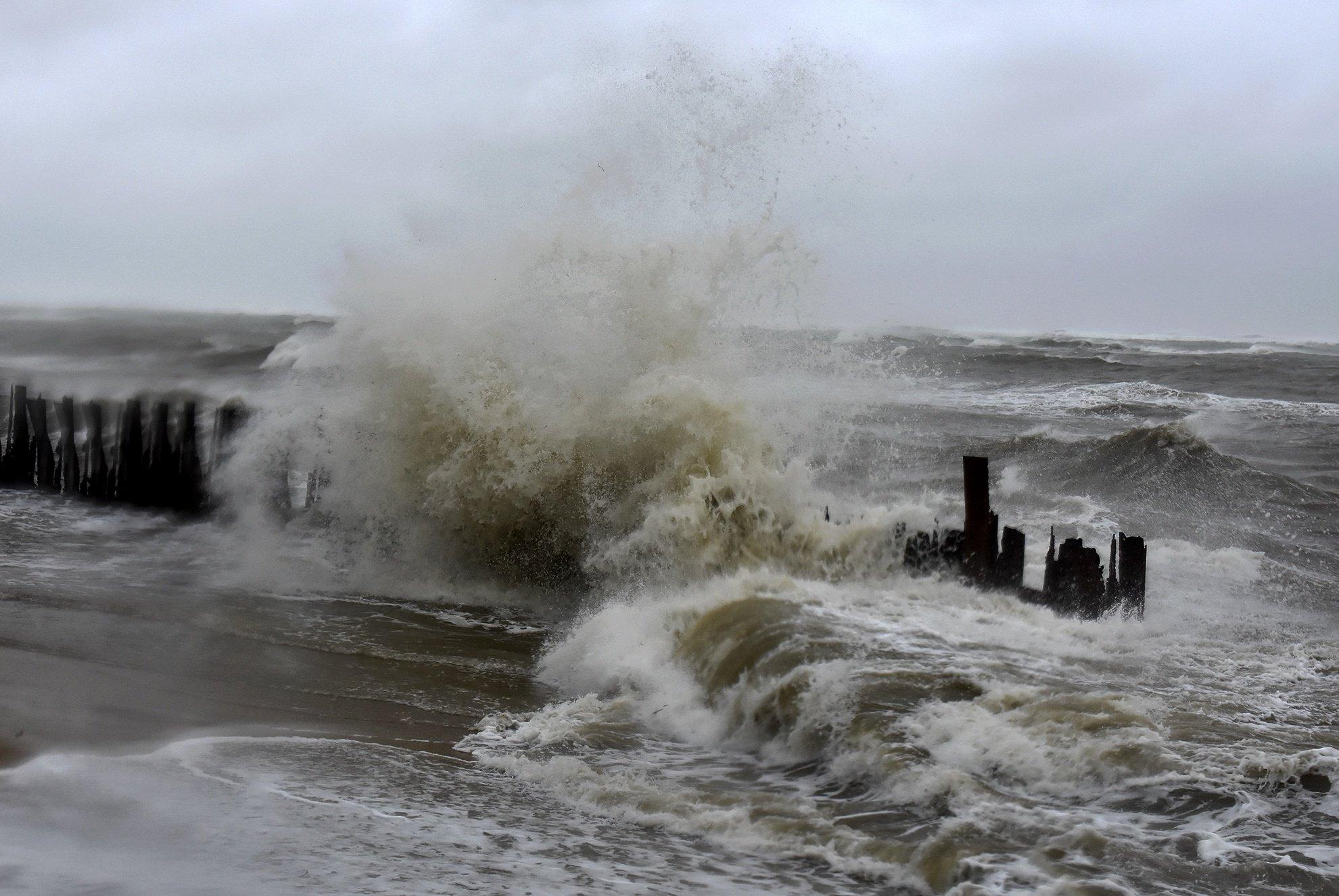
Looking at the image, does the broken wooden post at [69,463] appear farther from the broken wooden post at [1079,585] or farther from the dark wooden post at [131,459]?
the broken wooden post at [1079,585]

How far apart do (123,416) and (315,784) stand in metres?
9.11

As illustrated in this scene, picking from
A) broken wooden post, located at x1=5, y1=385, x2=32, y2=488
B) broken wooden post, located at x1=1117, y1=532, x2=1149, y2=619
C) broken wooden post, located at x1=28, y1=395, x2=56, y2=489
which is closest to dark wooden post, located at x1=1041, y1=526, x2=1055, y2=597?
broken wooden post, located at x1=1117, y1=532, x2=1149, y2=619

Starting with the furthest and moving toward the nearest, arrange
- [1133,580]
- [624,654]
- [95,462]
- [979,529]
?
[95,462], [979,529], [1133,580], [624,654]

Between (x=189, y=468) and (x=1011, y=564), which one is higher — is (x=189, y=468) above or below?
above

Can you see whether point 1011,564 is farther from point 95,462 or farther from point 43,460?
point 43,460

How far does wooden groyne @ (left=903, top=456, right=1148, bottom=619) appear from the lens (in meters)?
7.00

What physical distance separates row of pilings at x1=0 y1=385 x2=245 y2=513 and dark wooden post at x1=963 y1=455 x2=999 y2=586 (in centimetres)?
724

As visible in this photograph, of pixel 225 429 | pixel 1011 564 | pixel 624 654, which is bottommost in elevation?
pixel 624 654

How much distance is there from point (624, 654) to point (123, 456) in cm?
766

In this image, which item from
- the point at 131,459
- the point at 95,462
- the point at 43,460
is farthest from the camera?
the point at 43,460

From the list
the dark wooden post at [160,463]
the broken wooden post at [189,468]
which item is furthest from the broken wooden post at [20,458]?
the broken wooden post at [189,468]

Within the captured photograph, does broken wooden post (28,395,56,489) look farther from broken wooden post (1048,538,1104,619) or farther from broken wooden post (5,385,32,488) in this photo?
broken wooden post (1048,538,1104,619)

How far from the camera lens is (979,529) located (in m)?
7.34

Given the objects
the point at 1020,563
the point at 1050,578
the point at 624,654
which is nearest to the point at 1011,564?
the point at 1020,563
